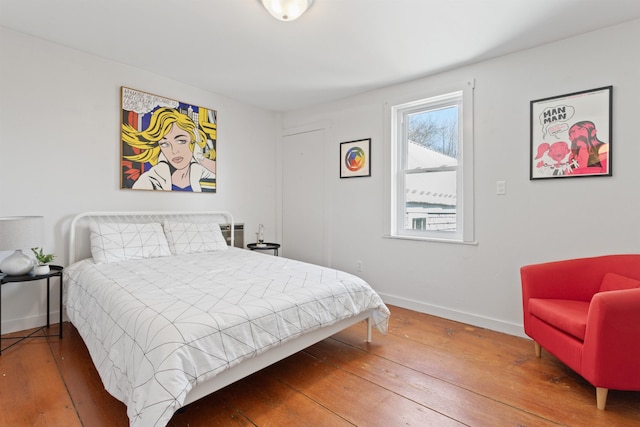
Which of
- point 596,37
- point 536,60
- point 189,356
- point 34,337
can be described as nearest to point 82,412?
point 189,356

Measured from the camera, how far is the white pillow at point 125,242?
2664 mm

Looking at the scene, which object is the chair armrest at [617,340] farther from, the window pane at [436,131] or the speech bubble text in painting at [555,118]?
the window pane at [436,131]

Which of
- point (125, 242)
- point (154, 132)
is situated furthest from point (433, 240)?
point (154, 132)

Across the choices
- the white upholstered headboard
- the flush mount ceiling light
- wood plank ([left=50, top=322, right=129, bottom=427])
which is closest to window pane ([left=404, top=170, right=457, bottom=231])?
the flush mount ceiling light

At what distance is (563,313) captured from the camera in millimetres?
1952

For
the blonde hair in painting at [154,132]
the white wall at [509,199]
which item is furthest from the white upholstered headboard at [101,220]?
the white wall at [509,199]

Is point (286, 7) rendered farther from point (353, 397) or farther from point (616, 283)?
point (616, 283)

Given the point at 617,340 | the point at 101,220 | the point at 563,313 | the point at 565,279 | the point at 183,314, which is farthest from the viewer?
the point at 101,220

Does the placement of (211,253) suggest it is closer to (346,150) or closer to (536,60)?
(346,150)

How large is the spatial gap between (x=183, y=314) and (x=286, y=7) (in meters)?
1.95

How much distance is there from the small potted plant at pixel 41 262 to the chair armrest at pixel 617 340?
3666 mm

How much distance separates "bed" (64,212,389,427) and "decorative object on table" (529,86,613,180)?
1820 millimetres

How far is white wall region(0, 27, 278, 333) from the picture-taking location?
253 centimetres

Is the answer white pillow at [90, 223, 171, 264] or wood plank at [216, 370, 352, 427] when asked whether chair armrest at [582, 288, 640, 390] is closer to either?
wood plank at [216, 370, 352, 427]
